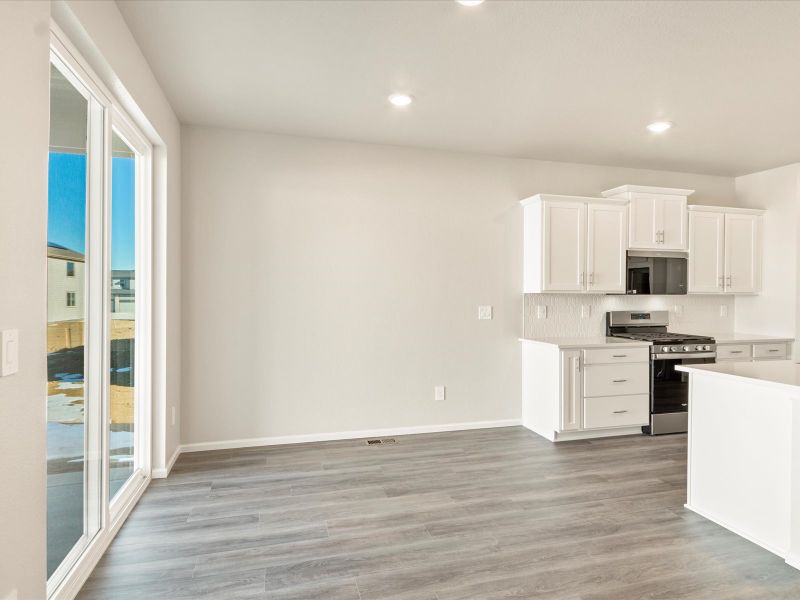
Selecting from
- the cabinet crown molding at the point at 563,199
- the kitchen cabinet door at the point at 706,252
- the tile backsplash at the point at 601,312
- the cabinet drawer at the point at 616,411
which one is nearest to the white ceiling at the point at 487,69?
the cabinet crown molding at the point at 563,199

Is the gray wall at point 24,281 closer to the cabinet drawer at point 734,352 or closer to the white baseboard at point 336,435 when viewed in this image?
the white baseboard at point 336,435

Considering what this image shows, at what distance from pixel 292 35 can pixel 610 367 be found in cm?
355

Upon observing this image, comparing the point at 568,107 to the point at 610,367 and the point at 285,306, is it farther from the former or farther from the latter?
the point at 285,306

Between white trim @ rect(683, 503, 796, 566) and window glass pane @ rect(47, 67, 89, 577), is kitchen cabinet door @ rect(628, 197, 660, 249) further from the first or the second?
window glass pane @ rect(47, 67, 89, 577)

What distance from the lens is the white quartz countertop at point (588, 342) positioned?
4.06 meters

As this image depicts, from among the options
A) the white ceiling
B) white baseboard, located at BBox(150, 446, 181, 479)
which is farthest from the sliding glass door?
the white ceiling

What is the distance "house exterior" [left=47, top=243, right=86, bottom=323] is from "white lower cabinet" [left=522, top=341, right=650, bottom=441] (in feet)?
11.1

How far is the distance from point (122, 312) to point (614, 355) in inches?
150

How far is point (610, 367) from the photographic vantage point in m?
4.15

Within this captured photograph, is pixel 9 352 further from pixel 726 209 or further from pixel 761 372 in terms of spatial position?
pixel 726 209

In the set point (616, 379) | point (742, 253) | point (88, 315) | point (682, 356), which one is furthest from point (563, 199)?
point (88, 315)

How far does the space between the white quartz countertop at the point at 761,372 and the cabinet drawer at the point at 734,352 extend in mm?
1946

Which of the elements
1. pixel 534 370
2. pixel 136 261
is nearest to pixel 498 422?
pixel 534 370

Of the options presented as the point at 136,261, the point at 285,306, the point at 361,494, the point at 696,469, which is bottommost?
the point at 361,494
